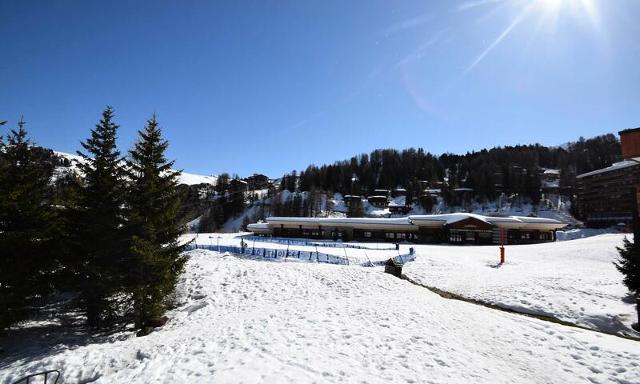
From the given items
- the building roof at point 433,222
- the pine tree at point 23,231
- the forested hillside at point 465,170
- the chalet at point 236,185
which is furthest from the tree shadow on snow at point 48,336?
the chalet at point 236,185

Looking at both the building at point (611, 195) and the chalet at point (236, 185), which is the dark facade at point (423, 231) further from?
the chalet at point (236, 185)

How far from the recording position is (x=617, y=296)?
787 inches

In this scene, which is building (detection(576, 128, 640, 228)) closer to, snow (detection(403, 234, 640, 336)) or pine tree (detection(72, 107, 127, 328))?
snow (detection(403, 234, 640, 336))

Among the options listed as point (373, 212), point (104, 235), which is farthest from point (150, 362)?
point (373, 212)

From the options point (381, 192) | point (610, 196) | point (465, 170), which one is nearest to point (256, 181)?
point (381, 192)

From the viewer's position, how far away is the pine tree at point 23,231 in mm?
15430

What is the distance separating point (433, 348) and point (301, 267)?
18408 millimetres

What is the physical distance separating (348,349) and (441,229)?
162 feet

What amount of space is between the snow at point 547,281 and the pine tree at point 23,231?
2358cm

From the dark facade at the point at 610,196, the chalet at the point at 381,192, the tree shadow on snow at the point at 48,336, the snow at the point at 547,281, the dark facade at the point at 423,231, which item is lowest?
the tree shadow on snow at the point at 48,336

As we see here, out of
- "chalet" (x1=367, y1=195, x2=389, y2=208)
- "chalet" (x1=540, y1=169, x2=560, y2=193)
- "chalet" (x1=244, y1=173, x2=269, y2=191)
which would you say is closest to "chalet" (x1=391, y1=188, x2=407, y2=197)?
"chalet" (x1=367, y1=195, x2=389, y2=208)

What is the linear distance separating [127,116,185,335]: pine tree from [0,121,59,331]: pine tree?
420 centimetres

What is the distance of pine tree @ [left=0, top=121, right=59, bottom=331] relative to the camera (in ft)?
50.6

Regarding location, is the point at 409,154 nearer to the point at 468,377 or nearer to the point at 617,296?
the point at 617,296
